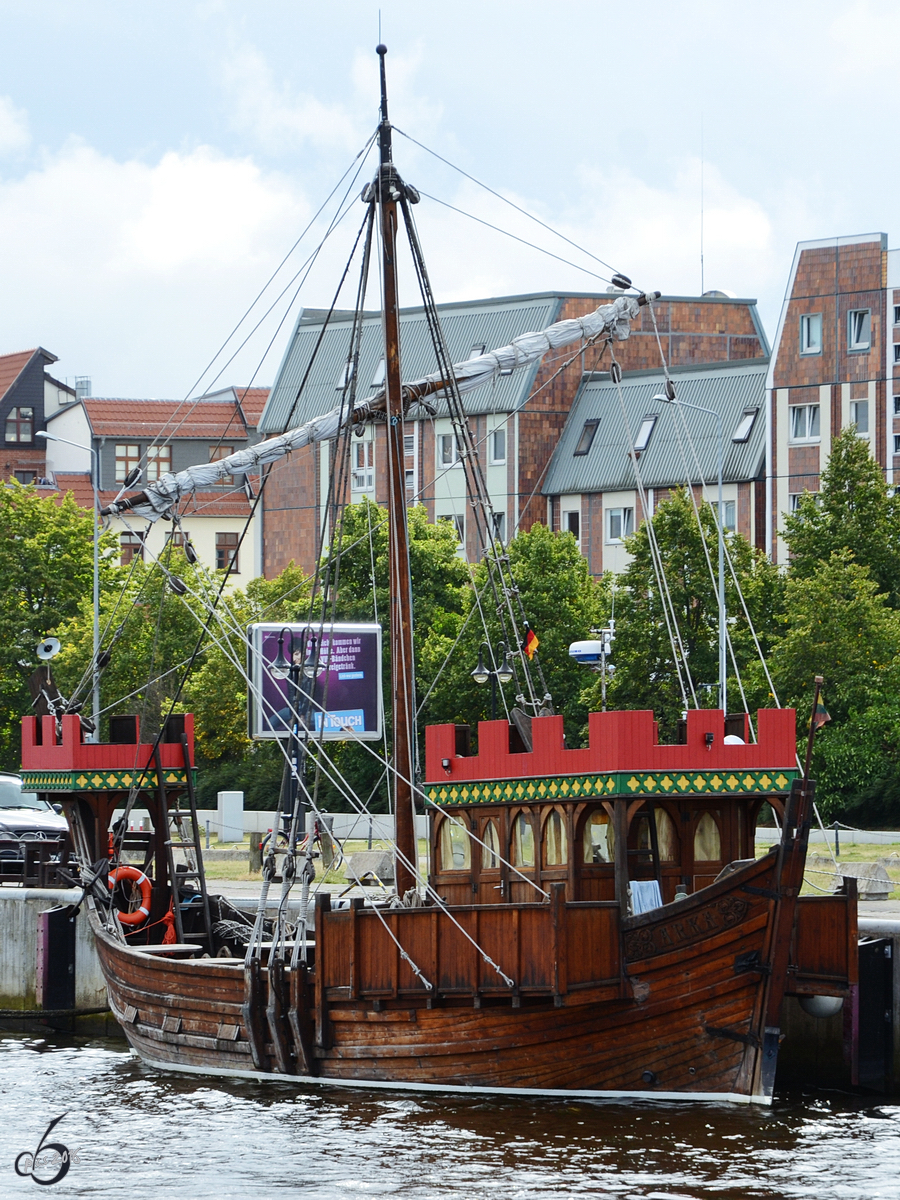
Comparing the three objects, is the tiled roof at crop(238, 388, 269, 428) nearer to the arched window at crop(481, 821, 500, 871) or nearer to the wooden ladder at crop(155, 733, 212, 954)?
the wooden ladder at crop(155, 733, 212, 954)

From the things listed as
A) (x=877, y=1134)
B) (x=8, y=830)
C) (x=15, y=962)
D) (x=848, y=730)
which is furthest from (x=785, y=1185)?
(x=848, y=730)

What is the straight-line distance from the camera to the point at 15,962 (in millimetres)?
33938

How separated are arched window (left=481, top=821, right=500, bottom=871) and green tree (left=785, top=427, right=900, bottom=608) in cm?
3377

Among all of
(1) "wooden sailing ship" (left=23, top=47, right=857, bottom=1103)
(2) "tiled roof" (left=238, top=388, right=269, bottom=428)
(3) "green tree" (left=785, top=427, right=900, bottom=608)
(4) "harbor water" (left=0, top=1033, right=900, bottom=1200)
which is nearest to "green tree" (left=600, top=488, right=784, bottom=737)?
(3) "green tree" (left=785, top=427, right=900, bottom=608)

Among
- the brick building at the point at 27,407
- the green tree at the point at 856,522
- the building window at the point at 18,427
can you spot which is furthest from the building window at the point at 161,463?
the green tree at the point at 856,522

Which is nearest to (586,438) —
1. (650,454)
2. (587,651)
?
(650,454)

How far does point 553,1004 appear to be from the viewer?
22641 mm

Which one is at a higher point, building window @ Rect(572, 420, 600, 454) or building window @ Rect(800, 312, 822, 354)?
building window @ Rect(800, 312, 822, 354)

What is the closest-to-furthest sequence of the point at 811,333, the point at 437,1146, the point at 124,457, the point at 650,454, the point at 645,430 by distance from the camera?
the point at 437,1146 < the point at 811,333 < the point at 650,454 < the point at 645,430 < the point at 124,457

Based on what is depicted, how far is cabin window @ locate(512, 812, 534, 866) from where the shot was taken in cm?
2460

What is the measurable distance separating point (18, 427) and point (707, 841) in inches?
3878

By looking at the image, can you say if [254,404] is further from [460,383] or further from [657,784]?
[657,784]

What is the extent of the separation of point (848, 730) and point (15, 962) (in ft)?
82.5

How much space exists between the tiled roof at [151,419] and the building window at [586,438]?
1061 inches
